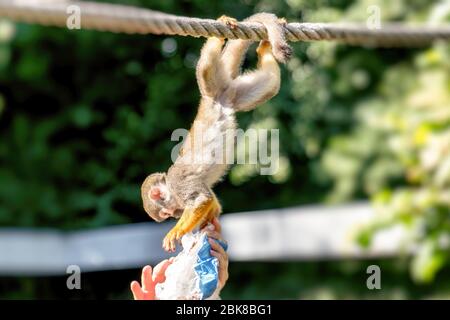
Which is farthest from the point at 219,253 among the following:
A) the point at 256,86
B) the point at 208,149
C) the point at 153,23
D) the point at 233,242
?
the point at 233,242

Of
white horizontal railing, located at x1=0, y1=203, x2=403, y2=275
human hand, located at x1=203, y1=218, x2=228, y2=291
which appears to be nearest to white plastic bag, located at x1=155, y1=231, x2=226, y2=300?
human hand, located at x1=203, y1=218, x2=228, y2=291

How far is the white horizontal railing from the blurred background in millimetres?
56

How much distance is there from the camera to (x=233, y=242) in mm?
3986

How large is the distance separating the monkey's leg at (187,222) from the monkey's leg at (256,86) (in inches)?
8.7

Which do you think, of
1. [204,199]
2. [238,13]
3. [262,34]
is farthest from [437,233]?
[204,199]

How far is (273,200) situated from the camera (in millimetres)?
4250

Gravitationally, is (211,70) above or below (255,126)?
below

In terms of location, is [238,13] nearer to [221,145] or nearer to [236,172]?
[236,172]

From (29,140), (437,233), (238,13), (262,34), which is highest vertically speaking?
(238,13)

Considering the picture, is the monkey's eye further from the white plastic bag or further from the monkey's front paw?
the monkey's front paw

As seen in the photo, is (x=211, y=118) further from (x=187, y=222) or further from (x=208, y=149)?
(x=187, y=222)

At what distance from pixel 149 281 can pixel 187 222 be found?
0.09m

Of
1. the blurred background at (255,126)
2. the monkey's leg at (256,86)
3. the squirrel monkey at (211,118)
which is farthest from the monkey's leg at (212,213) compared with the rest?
the blurred background at (255,126)

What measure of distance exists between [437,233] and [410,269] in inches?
21.2
